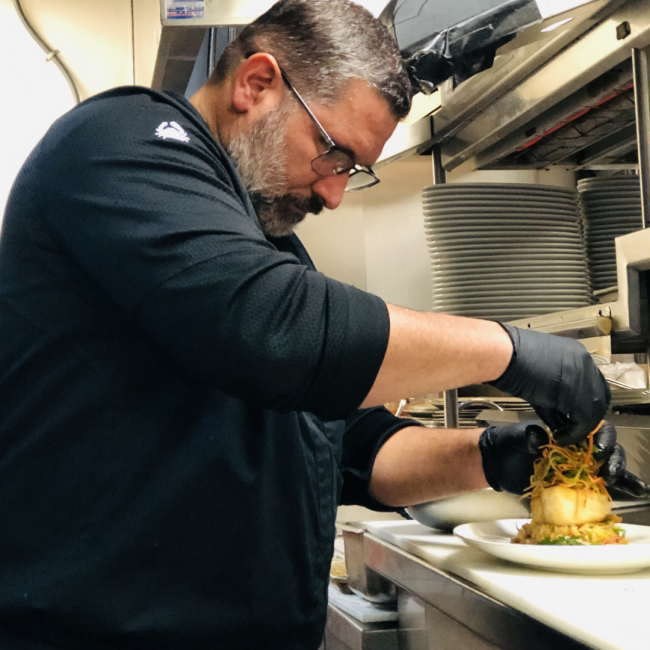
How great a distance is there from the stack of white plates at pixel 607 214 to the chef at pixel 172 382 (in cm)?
71

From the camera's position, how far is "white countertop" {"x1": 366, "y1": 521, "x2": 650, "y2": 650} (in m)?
0.68

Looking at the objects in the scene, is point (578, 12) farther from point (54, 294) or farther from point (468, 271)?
point (54, 294)

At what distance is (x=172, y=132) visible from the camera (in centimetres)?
85

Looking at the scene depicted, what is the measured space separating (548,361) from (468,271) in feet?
2.64

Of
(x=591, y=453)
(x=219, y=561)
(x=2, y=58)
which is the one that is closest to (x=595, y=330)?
(x=591, y=453)

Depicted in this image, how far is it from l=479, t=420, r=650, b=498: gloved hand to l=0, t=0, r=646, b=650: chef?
12 centimetres

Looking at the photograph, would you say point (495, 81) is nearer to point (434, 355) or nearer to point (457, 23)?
point (457, 23)

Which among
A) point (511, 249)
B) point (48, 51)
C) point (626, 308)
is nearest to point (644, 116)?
point (626, 308)

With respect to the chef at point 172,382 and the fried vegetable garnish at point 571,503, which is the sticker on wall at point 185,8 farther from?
the fried vegetable garnish at point 571,503

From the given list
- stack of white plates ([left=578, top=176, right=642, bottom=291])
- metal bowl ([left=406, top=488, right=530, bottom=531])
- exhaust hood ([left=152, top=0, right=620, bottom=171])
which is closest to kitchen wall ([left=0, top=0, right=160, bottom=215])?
exhaust hood ([left=152, top=0, right=620, bottom=171])

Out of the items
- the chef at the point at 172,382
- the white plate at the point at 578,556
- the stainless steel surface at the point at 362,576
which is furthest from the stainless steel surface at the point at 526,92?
the stainless steel surface at the point at 362,576

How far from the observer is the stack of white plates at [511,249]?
5.49 ft

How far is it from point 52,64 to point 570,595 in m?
3.12

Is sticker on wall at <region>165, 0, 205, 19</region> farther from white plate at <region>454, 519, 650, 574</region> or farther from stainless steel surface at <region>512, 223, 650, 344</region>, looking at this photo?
white plate at <region>454, 519, 650, 574</region>
